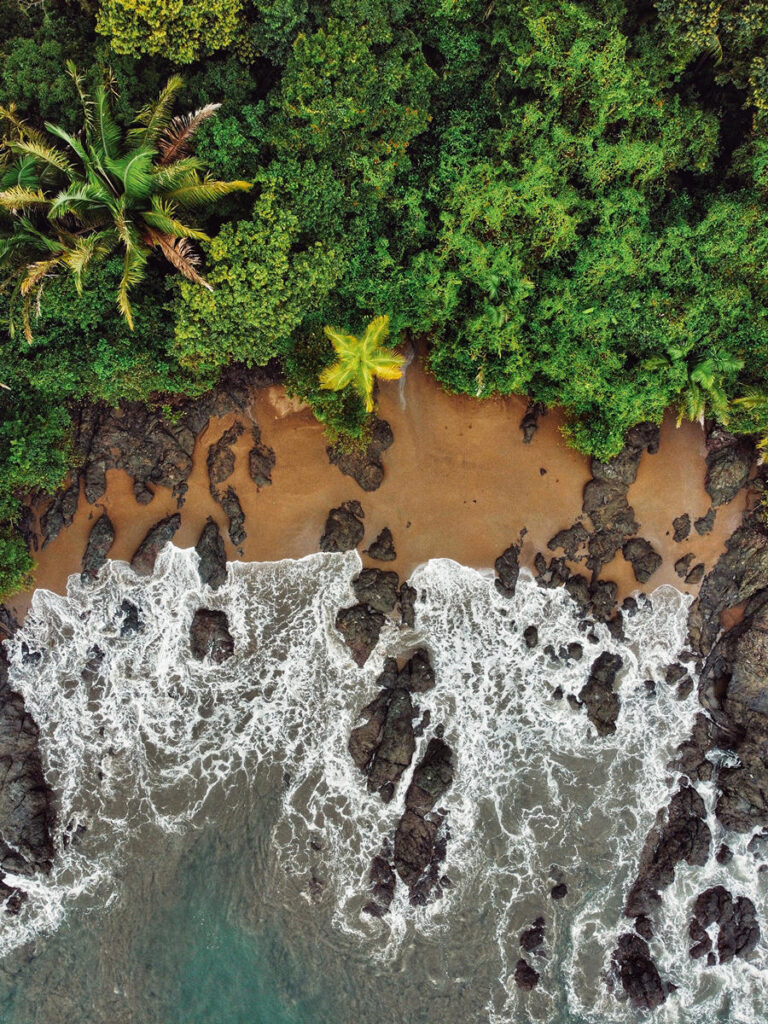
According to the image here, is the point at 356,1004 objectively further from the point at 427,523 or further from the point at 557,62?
the point at 557,62

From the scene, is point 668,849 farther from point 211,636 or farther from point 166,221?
point 166,221

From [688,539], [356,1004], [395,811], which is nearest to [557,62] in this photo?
[688,539]

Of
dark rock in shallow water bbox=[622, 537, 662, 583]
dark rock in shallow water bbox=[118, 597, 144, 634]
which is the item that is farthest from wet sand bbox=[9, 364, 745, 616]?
dark rock in shallow water bbox=[118, 597, 144, 634]

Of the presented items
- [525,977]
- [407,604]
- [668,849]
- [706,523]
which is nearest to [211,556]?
[407,604]

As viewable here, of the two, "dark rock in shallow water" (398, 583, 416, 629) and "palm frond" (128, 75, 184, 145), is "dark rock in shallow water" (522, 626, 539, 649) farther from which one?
"palm frond" (128, 75, 184, 145)

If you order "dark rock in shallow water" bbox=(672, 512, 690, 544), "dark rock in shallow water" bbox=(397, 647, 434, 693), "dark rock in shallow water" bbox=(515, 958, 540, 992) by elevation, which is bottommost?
"dark rock in shallow water" bbox=(515, 958, 540, 992)
